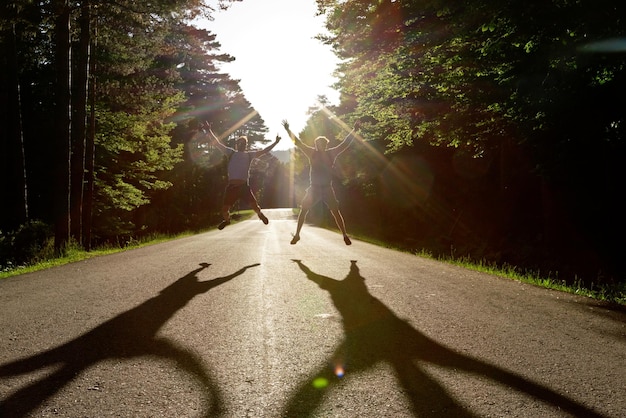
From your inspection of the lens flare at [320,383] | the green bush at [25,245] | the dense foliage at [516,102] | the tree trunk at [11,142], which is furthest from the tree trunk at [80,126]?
the lens flare at [320,383]

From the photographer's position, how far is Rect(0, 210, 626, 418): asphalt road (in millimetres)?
2918

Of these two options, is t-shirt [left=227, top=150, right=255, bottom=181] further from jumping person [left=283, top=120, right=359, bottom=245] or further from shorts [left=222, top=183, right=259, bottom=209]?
jumping person [left=283, top=120, right=359, bottom=245]

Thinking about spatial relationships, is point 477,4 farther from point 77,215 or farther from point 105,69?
point 105,69

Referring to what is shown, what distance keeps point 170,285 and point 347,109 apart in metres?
38.6

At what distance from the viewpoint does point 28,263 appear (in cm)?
1145

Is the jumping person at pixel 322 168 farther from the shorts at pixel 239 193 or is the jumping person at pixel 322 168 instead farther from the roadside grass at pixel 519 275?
the roadside grass at pixel 519 275

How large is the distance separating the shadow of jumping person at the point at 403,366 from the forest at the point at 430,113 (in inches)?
205

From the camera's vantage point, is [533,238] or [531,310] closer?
[531,310]

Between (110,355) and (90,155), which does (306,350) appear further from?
(90,155)

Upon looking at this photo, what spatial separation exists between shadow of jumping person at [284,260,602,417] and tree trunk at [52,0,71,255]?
1161 centimetres

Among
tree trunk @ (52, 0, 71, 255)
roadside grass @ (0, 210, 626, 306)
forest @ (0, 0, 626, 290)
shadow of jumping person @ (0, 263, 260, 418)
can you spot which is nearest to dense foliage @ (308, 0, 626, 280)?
forest @ (0, 0, 626, 290)

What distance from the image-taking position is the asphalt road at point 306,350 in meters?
2.92

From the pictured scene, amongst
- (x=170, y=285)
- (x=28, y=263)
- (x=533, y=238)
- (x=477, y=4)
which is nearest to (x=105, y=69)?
(x=28, y=263)

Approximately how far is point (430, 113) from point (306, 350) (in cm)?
1220
